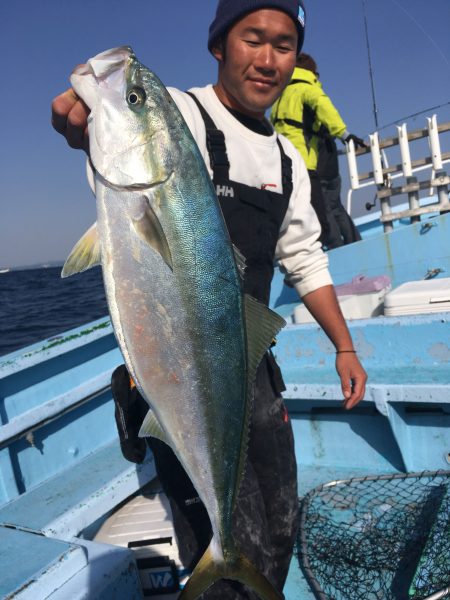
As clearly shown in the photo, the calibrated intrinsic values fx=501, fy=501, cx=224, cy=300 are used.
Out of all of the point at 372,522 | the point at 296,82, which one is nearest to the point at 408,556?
the point at 372,522

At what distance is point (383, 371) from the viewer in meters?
3.91

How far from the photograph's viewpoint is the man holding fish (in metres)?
1.54

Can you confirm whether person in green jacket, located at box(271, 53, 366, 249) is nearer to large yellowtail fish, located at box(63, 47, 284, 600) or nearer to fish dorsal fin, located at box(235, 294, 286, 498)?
fish dorsal fin, located at box(235, 294, 286, 498)

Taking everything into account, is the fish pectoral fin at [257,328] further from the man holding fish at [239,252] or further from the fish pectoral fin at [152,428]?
the fish pectoral fin at [152,428]

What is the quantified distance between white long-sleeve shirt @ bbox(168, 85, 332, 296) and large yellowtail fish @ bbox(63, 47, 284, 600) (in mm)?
585

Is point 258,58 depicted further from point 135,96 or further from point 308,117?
point 308,117

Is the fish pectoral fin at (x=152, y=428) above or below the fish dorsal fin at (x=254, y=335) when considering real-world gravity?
below

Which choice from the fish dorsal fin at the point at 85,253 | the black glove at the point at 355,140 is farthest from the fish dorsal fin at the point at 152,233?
the black glove at the point at 355,140

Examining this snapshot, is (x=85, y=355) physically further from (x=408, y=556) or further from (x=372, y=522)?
(x=408, y=556)

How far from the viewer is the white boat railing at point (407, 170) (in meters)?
7.67

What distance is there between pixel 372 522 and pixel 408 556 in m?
0.39

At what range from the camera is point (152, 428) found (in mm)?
1662

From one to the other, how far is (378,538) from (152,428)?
5.99 ft

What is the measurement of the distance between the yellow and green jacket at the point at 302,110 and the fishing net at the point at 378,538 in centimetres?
447
